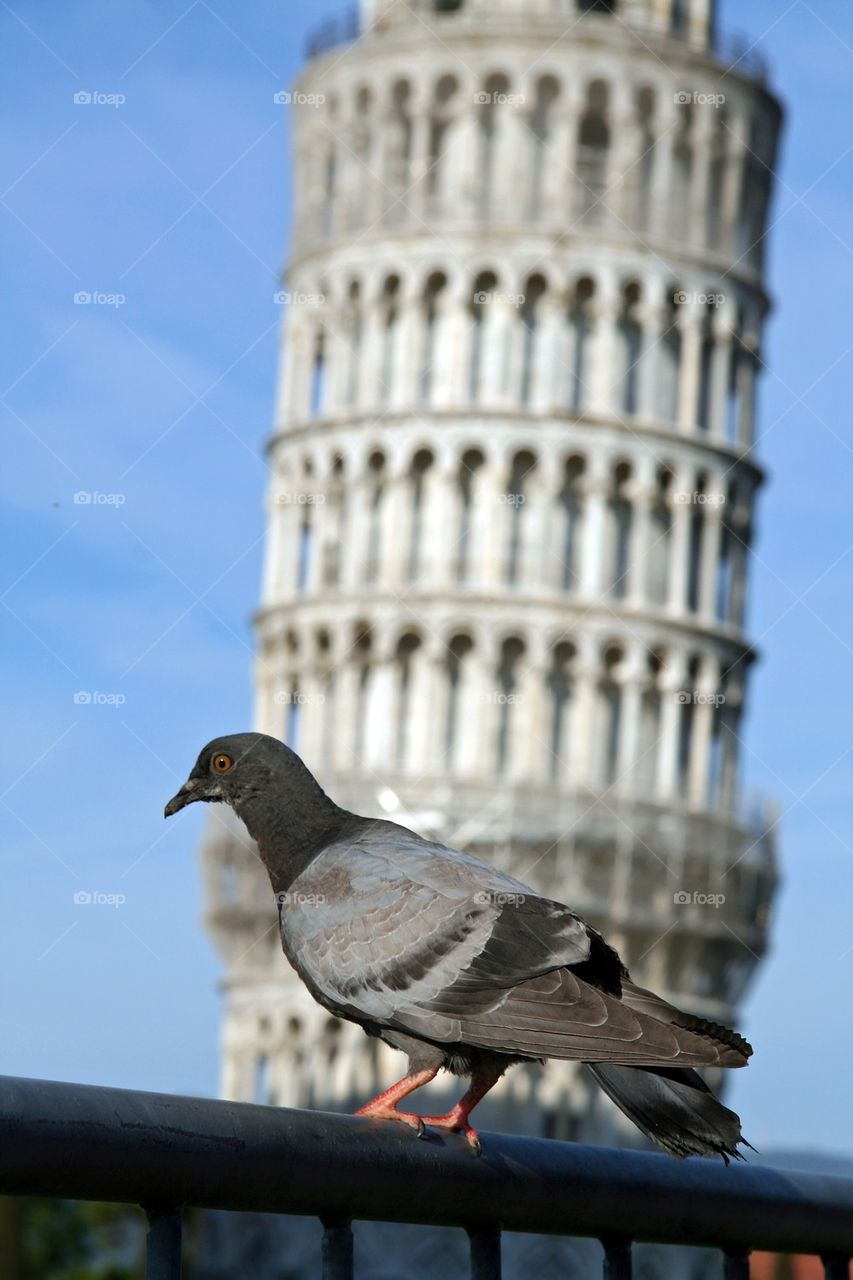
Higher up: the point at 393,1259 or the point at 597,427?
the point at 597,427

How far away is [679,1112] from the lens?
3.66 metres

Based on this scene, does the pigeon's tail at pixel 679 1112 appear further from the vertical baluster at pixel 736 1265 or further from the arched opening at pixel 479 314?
the arched opening at pixel 479 314

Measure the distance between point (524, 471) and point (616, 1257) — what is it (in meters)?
51.0

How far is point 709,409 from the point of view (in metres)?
55.4

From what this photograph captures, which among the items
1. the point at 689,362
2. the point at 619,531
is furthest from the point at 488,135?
the point at 619,531

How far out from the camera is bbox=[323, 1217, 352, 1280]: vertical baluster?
2.90 m

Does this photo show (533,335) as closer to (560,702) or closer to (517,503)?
(517,503)

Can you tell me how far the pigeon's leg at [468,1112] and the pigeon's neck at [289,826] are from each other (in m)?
0.75

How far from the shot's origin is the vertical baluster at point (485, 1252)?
3139mm

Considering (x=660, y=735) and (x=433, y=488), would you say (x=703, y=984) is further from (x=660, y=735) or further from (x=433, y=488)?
(x=433, y=488)

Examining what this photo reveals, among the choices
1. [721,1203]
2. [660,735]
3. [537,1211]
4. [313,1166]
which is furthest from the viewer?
[660,735]

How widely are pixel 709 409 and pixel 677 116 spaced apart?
Answer: 672 centimetres

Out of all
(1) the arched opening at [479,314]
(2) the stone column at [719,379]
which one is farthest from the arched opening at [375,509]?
(2) the stone column at [719,379]

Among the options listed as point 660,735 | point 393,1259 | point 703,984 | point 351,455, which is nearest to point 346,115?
point 351,455
